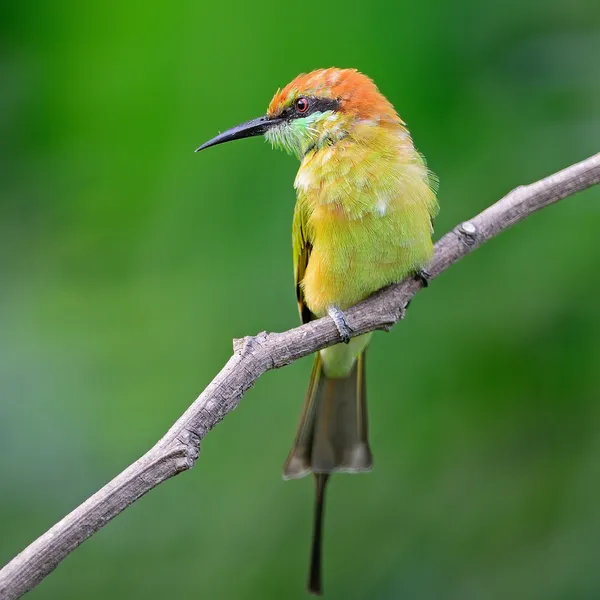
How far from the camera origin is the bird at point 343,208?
6.27 feet

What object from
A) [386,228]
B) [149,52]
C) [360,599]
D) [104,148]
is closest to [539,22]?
[386,228]

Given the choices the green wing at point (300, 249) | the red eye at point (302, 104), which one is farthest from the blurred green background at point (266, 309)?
the red eye at point (302, 104)

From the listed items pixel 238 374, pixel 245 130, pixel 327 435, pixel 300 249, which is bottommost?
pixel 238 374

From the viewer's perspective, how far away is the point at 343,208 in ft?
6.29

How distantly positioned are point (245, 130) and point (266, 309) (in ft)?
1.41

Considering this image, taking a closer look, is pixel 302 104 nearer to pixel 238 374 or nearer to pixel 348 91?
pixel 348 91

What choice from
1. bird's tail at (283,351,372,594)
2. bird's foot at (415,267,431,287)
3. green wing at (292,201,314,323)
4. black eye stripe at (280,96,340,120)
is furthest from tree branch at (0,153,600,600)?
black eye stripe at (280,96,340,120)

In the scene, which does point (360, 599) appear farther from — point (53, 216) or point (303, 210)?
point (53, 216)

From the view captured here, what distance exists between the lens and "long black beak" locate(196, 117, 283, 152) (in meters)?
1.97

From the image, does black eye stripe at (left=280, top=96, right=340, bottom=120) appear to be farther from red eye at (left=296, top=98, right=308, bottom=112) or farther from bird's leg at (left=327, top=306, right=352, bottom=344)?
bird's leg at (left=327, top=306, right=352, bottom=344)

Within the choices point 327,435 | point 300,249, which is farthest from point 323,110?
point 327,435

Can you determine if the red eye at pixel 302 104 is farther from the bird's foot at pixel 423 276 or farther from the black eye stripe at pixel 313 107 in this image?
the bird's foot at pixel 423 276

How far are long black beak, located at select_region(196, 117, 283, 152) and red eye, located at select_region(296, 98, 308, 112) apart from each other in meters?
0.05

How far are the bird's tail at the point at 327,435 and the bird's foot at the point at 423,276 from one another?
29cm
